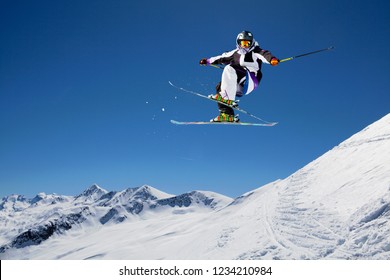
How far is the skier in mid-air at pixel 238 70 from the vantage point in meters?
10.6

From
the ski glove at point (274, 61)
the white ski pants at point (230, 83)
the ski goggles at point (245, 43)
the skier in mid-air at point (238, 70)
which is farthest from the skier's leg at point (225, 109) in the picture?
the ski glove at point (274, 61)

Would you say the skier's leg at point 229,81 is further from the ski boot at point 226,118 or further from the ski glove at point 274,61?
the ski glove at point 274,61

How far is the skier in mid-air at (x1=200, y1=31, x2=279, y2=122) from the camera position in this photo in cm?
1057

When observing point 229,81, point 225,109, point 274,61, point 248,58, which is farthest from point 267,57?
point 225,109

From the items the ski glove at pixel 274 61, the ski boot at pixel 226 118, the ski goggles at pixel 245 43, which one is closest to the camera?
the ski glove at pixel 274 61

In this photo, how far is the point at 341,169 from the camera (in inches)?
1266

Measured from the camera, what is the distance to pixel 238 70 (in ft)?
37.8

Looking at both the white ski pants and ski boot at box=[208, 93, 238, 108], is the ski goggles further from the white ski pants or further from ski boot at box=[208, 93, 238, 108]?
ski boot at box=[208, 93, 238, 108]

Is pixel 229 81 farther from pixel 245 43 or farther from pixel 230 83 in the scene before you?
pixel 245 43

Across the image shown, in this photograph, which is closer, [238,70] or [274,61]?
[274,61]
